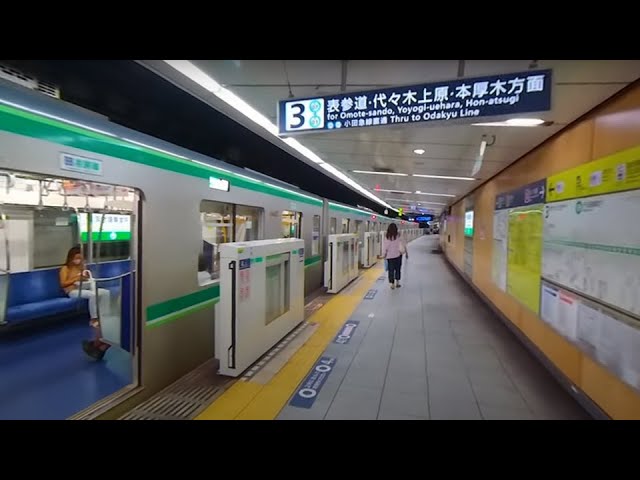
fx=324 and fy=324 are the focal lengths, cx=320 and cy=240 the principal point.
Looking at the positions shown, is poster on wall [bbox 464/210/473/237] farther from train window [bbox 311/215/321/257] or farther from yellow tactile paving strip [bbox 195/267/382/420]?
yellow tactile paving strip [bbox 195/267/382/420]

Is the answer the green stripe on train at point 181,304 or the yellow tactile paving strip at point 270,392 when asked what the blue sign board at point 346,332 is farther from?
the green stripe on train at point 181,304

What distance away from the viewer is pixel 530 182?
13.5 ft

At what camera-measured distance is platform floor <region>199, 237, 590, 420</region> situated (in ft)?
8.54

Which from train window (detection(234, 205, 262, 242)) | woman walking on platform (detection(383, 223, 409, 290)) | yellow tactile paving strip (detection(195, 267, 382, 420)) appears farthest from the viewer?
woman walking on platform (detection(383, 223, 409, 290))

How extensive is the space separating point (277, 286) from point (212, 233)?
3.52ft

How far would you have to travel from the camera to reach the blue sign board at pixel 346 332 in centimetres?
422

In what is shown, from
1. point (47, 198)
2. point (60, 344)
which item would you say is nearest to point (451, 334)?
point (60, 344)

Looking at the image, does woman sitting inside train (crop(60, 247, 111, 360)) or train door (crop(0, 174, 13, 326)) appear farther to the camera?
woman sitting inside train (crop(60, 247, 111, 360))

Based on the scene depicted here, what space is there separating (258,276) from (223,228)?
42.0 inches

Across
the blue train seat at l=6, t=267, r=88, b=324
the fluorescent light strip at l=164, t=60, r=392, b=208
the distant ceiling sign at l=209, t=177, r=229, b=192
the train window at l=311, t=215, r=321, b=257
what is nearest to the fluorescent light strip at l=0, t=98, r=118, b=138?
the fluorescent light strip at l=164, t=60, r=392, b=208

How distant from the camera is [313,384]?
302cm

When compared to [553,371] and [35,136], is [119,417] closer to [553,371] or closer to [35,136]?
[35,136]

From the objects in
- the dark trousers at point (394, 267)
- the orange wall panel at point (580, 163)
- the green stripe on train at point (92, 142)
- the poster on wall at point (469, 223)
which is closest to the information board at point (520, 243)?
the orange wall panel at point (580, 163)

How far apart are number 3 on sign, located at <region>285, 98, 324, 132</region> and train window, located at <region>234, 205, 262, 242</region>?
224 cm
